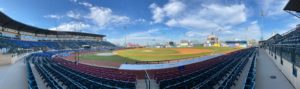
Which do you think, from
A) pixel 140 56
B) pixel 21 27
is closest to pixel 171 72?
pixel 140 56

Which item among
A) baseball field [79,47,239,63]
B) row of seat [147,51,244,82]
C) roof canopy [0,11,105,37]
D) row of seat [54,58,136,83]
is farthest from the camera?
roof canopy [0,11,105,37]

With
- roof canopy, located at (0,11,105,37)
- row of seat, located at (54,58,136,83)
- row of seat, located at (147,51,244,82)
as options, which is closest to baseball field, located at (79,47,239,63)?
row of seat, located at (54,58,136,83)

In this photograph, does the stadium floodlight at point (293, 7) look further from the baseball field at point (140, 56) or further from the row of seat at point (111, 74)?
the baseball field at point (140, 56)

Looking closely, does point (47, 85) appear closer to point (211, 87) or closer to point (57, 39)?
point (211, 87)

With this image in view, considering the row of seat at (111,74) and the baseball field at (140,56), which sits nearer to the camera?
the row of seat at (111,74)

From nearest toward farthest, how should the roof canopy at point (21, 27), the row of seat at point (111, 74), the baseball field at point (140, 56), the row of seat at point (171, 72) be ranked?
1. the row of seat at point (111, 74)
2. the row of seat at point (171, 72)
3. the baseball field at point (140, 56)
4. the roof canopy at point (21, 27)

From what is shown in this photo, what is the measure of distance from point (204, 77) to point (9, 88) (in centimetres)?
1297

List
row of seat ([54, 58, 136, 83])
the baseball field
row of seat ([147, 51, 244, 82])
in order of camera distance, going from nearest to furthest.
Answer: row of seat ([54, 58, 136, 83]) → row of seat ([147, 51, 244, 82]) → the baseball field

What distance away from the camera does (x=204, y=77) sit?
13328 millimetres

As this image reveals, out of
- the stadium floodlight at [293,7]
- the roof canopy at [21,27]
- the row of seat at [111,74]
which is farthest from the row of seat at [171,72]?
the roof canopy at [21,27]

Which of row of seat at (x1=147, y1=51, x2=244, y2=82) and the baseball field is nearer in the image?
row of seat at (x1=147, y1=51, x2=244, y2=82)

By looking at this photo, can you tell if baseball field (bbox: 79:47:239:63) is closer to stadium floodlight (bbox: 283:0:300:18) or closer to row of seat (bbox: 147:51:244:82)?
row of seat (bbox: 147:51:244:82)

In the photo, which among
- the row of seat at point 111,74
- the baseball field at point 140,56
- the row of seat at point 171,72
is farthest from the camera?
the baseball field at point 140,56

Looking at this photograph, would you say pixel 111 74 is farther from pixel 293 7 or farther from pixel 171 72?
pixel 293 7
